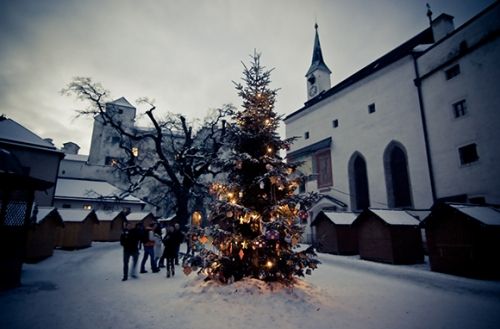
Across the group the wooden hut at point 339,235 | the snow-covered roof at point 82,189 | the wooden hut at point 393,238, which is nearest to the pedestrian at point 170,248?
the wooden hut at point 339,235

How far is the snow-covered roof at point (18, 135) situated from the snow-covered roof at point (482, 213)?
29.4 metres

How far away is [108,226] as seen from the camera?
2509cm

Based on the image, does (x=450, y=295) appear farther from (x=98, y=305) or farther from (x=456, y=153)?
(x=456, y=153)

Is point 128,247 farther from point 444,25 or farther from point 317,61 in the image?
point 317,61

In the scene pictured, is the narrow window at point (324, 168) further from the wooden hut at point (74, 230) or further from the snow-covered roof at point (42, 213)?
the snow-covered roof at point (42, 213)

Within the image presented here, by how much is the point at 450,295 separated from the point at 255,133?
7.64 metres

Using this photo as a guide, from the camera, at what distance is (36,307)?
19.6ft

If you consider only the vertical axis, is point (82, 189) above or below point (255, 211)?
above

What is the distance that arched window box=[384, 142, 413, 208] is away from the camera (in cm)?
2045

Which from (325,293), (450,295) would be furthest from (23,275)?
(450,295)

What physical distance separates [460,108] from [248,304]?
1915 cm

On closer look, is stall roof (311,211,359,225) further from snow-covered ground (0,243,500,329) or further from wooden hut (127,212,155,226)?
wooden hut (127,212,155,226)

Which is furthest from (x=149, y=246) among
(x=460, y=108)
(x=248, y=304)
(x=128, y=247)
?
(x=460, y=108)

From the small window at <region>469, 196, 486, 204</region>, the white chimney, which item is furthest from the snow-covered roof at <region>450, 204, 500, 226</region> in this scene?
the white chimney
